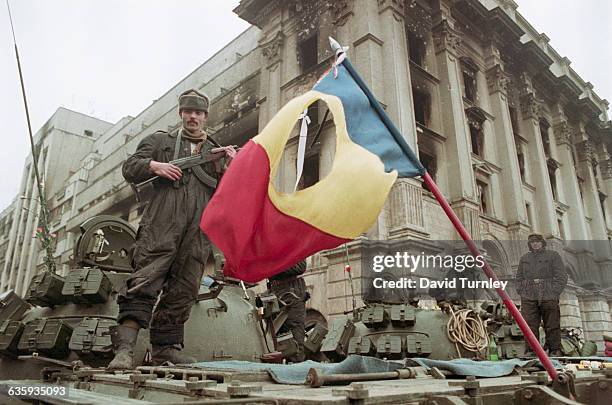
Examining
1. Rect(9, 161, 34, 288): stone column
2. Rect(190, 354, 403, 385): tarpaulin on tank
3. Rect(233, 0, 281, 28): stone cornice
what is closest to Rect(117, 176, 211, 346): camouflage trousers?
Rect(190, 354, 403, 385): tarpaulin on tank

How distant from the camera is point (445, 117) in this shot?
16.6 metres

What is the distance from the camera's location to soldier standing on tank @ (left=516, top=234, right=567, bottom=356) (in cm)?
679

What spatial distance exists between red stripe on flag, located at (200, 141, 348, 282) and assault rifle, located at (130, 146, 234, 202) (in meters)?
0.85

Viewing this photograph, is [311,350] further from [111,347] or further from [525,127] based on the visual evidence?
[525,127]

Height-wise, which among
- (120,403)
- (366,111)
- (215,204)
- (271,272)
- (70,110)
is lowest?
(120,403)

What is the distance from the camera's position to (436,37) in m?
Answer: 17.7

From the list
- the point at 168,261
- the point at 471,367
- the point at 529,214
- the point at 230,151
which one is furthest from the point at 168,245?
the point at 529,214

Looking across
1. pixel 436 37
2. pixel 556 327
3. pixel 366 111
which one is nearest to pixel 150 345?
pixel 366 111

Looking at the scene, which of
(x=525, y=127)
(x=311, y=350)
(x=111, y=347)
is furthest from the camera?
(x=525, y=127)

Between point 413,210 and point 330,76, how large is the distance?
10.3 metres

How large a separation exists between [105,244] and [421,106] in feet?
45.4

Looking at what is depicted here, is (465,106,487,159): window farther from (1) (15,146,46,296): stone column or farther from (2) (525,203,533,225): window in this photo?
(1) (15,146,46,296): stone column

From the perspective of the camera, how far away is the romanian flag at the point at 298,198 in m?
2.72

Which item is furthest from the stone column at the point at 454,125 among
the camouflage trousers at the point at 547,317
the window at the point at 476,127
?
the camouflage trousers at the point at 547,317
